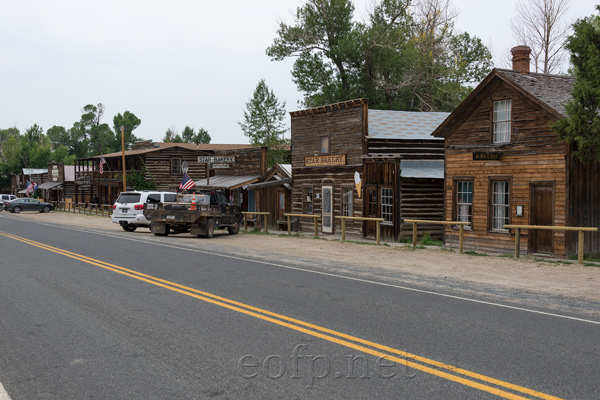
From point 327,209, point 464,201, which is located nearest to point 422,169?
point 464,201

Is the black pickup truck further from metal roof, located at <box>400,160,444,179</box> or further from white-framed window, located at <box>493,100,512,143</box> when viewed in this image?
white-framed window, located at <box>493,100,512,143</box>

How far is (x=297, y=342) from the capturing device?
707 centimetres

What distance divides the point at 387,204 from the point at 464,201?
4.42 m

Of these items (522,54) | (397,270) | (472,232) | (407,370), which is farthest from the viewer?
(522,54)

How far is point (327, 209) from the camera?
2914cm

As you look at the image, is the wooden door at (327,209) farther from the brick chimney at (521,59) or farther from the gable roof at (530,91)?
the brick chimney at (521,59)

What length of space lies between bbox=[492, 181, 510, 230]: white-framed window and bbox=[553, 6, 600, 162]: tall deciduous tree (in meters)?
3.12

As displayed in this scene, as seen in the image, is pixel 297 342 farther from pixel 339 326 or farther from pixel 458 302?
pixel 458 302

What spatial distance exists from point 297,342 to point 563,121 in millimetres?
13032

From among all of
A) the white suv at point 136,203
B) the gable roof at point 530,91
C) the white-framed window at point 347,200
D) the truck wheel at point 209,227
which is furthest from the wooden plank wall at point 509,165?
the white suv at point 136,203

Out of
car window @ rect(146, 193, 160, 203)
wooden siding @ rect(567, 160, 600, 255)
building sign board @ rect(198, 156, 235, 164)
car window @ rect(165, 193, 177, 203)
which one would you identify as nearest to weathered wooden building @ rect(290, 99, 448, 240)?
car window @ rect(165, 193, 177, 203)

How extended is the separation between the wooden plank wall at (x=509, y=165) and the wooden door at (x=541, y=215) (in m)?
0.19

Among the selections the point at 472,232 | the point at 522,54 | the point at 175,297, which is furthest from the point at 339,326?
the point at 522,54

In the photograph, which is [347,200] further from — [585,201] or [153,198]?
[585,201]
